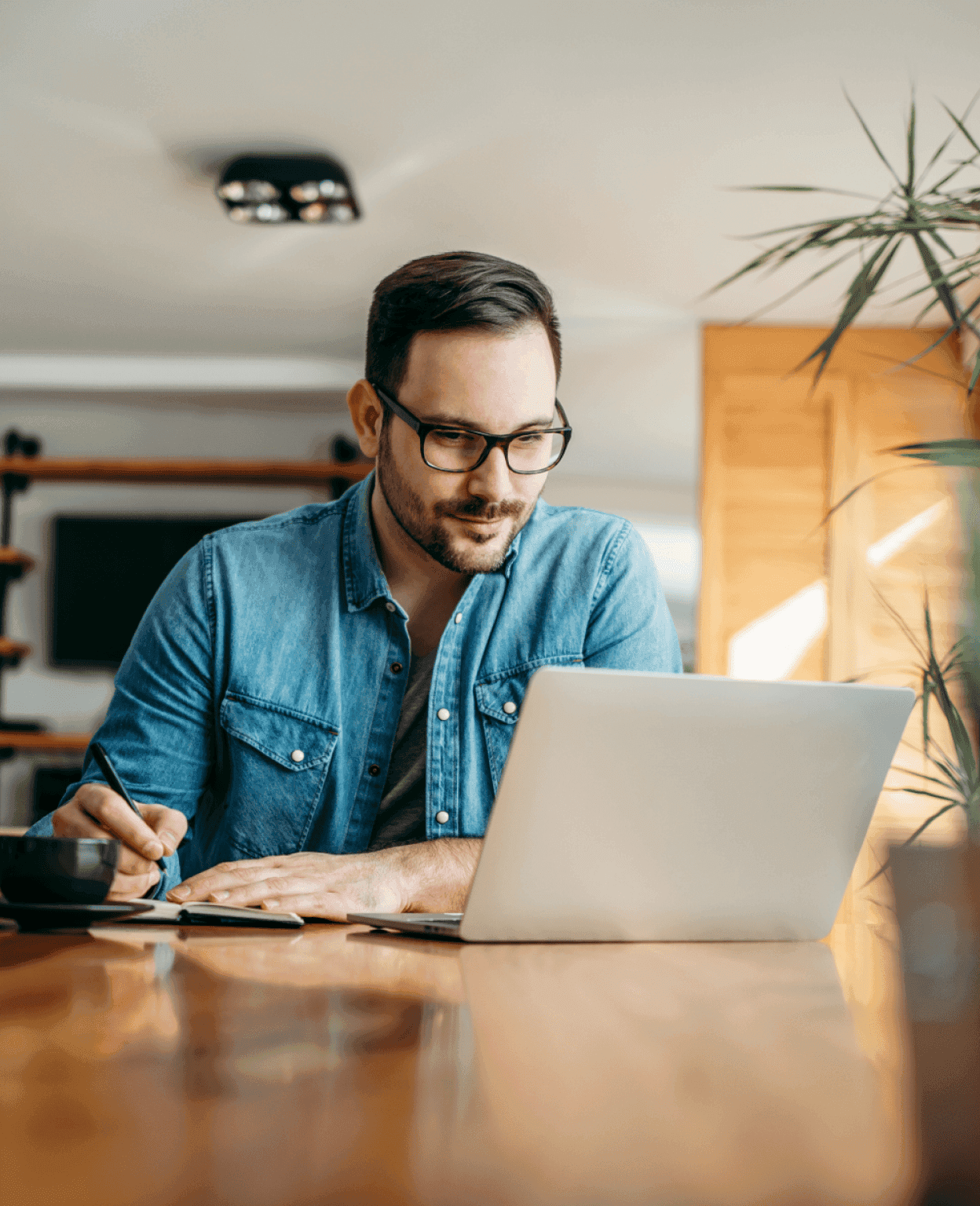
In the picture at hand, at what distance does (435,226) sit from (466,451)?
2.46m

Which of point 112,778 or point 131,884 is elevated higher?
point 112,778

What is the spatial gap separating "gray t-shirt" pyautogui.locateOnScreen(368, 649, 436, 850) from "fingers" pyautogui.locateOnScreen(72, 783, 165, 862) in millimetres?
445

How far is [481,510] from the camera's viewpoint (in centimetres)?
136

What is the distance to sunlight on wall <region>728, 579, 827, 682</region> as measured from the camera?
4098mm

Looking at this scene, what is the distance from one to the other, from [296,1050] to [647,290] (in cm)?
390

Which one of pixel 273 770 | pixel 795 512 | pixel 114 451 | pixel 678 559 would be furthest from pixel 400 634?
pixel 114 451

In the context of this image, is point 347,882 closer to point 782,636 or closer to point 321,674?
point 321,674

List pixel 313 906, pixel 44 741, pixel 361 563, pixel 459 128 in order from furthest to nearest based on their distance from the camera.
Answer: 1. pixel 44 741
2. pixel 459 128
3. pixel 361 563
4. pixel 313 906

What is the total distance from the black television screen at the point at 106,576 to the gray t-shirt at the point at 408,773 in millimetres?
3657

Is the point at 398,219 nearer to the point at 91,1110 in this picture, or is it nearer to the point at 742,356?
the point at 742,356

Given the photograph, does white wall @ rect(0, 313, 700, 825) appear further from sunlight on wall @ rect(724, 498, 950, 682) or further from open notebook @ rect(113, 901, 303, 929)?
open notebook @ rect(113, 901, 303, 929)

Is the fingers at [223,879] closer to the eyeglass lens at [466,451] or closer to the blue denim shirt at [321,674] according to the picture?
the blue denim shirt at [321,674]

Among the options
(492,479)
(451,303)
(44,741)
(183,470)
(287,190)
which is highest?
(287,190)

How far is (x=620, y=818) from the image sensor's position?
729 millimetres
